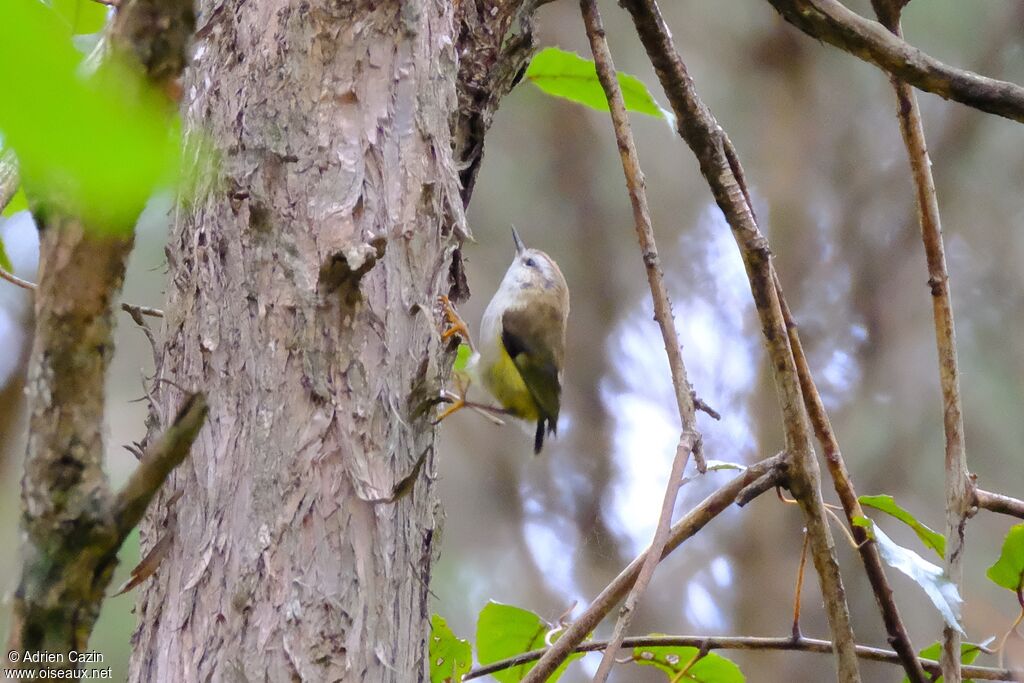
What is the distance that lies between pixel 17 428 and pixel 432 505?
2735 millimetres

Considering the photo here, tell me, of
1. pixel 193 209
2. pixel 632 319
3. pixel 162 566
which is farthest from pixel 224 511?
pixel 632 319

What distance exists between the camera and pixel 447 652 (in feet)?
5.09

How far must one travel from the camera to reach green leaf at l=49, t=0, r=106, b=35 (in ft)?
4.31

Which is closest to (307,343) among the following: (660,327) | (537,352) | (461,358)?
(660,327)

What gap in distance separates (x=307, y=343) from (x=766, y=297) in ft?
2.18

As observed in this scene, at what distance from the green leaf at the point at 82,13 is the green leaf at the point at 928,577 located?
4.27 feet

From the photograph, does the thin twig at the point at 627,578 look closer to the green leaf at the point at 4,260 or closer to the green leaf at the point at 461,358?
the green leaf at the point at 461,358

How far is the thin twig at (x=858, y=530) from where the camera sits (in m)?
1.35

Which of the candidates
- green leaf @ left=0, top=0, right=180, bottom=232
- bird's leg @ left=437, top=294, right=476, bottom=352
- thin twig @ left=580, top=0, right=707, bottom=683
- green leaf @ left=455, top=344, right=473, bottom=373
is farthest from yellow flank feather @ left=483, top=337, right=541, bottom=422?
green leaf @ left=0, top=0, right=180, bottom=232

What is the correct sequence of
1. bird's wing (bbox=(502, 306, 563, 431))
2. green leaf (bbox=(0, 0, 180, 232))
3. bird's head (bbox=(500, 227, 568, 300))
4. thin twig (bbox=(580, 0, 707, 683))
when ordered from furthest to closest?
bird's head (bbox=(500, 227, 568, 300))
bird's wing (bbox=(502, 306, 563, 431))
thin twig (bbox=(580, 0, 707, 683))
green leaf (bbox=(0, 0, 180, 232))

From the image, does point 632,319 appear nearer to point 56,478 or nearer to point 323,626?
point 323,626

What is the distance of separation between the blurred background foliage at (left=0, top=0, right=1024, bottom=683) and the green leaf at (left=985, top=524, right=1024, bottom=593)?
2.79m

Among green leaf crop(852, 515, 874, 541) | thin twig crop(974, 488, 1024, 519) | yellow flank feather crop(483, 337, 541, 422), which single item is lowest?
green leaf crop(852, 515, 874, 541)

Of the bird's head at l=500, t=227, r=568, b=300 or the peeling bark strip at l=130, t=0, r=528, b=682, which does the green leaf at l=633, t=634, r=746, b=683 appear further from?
the bird's head at l=500, t=227, r=568, b=300
